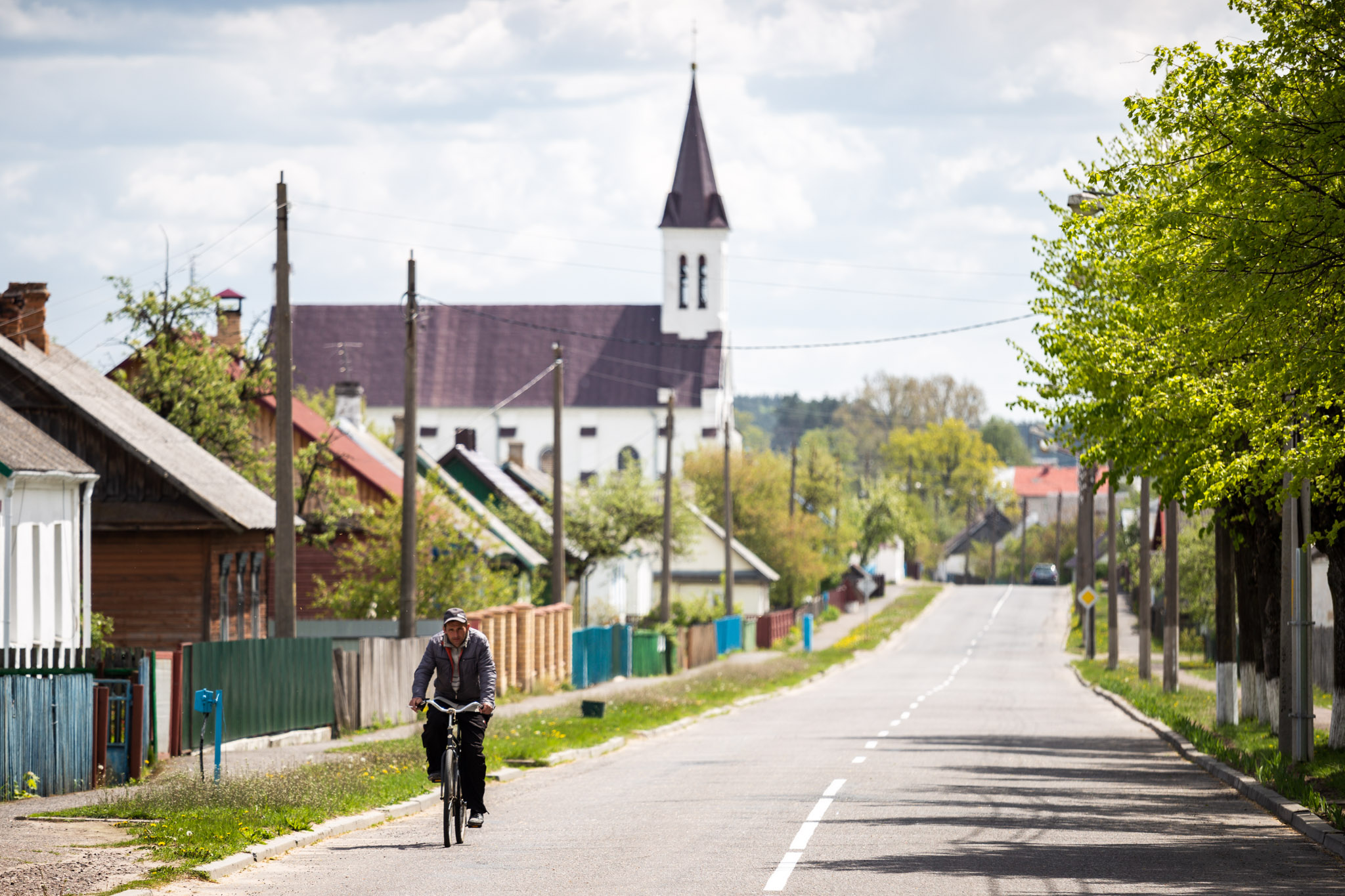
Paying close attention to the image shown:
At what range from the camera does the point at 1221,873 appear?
11602 millimetres

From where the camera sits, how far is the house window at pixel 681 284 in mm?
109438

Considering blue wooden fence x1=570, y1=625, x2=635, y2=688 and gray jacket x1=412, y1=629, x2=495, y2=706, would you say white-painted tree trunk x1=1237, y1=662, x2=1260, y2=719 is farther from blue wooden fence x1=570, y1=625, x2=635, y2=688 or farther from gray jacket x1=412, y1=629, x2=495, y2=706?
blue wooden fence x1=570, y1=625, x2=635, y2=688

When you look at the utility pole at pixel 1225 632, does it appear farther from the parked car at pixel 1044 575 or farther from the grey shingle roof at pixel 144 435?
the parked car at pixel 1044 575

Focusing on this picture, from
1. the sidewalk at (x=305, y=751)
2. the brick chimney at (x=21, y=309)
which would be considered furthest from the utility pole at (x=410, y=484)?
the brick chimney at (x=21, y=309)

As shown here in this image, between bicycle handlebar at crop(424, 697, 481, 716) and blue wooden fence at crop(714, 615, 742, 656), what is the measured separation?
45008 mm

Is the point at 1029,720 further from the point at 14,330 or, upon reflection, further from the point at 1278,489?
the point at 14,330

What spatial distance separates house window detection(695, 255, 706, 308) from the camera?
110062 millimetres

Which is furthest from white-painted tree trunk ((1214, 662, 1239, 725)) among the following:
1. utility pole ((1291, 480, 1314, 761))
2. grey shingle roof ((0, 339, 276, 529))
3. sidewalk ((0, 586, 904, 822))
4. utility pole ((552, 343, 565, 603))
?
grey shingle roof ((0, 339, 276, 529))

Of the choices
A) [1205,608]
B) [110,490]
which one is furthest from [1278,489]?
[1205,608]

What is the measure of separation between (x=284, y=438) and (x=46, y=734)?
774cm

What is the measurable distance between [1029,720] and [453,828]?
1919 cm

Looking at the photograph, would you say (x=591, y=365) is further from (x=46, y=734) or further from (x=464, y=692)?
(x=464, y=692)

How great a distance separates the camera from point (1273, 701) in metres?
24.1

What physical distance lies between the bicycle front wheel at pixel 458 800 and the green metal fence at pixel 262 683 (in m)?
7.59
